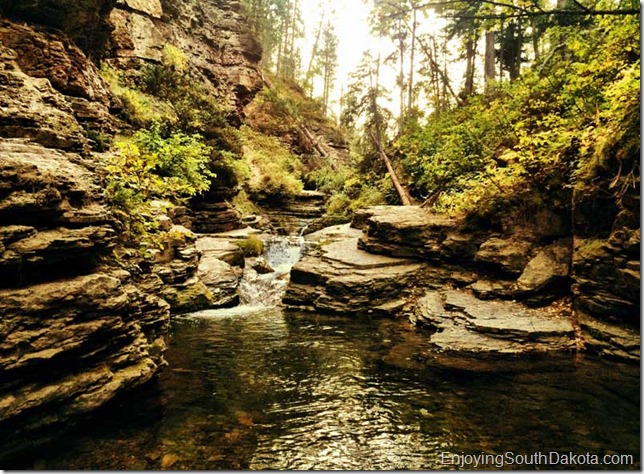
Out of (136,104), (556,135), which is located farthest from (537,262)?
(136,104)

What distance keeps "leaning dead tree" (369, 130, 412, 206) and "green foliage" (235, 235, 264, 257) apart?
7.18 m

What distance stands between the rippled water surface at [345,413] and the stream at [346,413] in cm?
2

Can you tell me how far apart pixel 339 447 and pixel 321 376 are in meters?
2.14

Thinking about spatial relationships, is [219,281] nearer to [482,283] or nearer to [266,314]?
[266,314]

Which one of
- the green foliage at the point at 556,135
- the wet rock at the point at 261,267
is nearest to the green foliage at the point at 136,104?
the wet rock at the point at 261,267

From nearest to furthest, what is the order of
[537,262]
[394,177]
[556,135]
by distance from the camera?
[537,262], [556,135], [394,177]

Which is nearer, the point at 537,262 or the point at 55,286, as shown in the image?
the point at 55,286

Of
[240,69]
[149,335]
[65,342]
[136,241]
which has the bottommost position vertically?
[149,335]

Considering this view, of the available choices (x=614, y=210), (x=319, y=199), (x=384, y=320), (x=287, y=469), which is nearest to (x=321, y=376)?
(x=287, y=469)

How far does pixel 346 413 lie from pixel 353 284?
19.2 feet

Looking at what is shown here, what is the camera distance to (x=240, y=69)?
29.2 metres

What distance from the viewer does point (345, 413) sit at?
543 cm

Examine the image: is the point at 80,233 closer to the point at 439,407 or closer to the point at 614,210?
the point at 439,407

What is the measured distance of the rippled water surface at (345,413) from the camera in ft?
14.3
